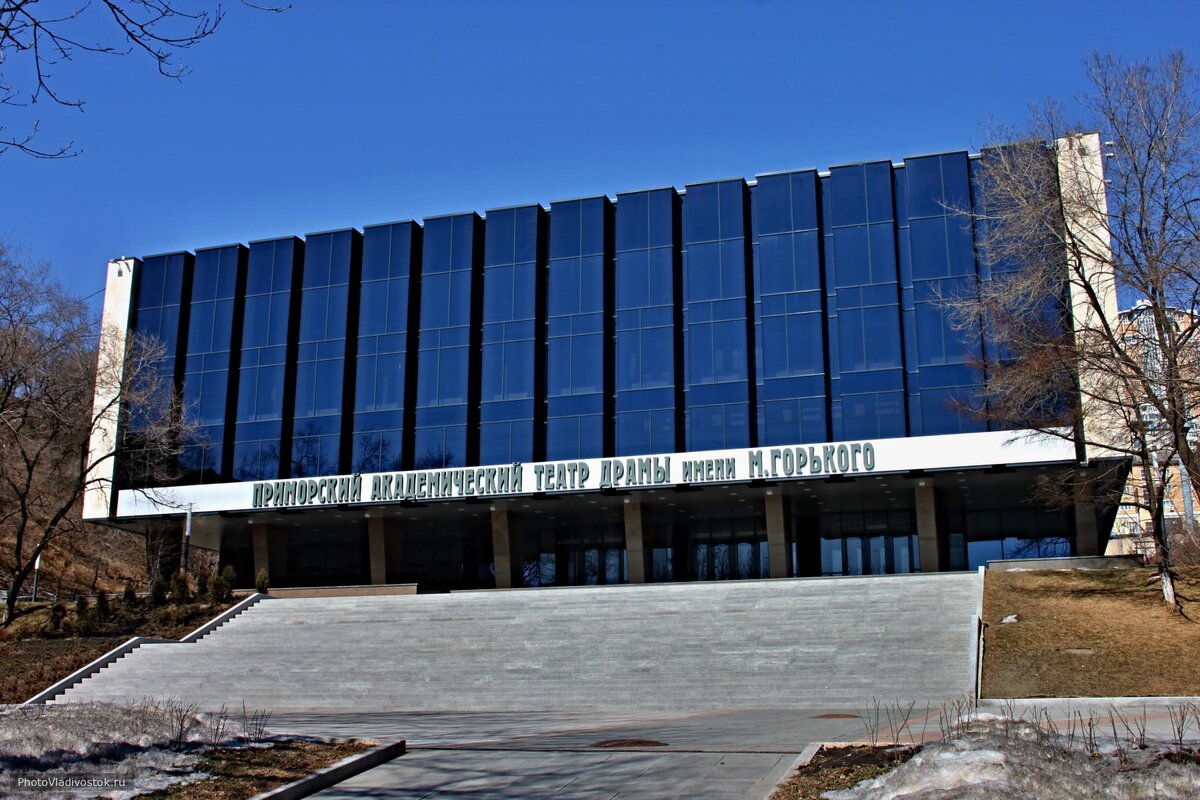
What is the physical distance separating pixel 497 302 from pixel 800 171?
1378cm

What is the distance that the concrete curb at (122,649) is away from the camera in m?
30.0

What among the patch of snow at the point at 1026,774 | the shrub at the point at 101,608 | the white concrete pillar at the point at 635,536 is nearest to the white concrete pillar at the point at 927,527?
the white concrete pillar at the point at 635,536

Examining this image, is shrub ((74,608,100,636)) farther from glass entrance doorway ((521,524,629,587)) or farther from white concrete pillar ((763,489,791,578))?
white concrete pillar ((763,489,791,578))

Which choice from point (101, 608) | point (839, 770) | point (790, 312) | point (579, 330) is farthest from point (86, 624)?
point (839, 770)

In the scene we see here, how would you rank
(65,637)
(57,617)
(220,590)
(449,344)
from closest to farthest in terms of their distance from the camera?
1. (65,637)
2. (57,617)
3. (220,590)
4. (449,344)

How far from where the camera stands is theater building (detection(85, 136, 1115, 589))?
41.5 meters

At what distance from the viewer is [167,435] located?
160 feet

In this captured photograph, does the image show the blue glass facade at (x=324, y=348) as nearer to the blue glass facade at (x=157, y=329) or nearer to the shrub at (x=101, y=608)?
the blue glass facade at (x=157, y=329)

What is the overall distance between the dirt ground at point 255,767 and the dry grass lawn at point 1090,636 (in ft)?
48.6

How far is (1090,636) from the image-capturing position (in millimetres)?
26344

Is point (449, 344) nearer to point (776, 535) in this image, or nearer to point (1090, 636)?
point (776, 535)

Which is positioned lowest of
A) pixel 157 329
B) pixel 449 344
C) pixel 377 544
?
pixel 377 544

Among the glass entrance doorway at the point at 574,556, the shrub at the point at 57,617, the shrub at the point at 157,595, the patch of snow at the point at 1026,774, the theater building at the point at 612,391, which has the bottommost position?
the patch of snow at the point at 1026,774

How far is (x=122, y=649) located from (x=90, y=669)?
5.90 ft
